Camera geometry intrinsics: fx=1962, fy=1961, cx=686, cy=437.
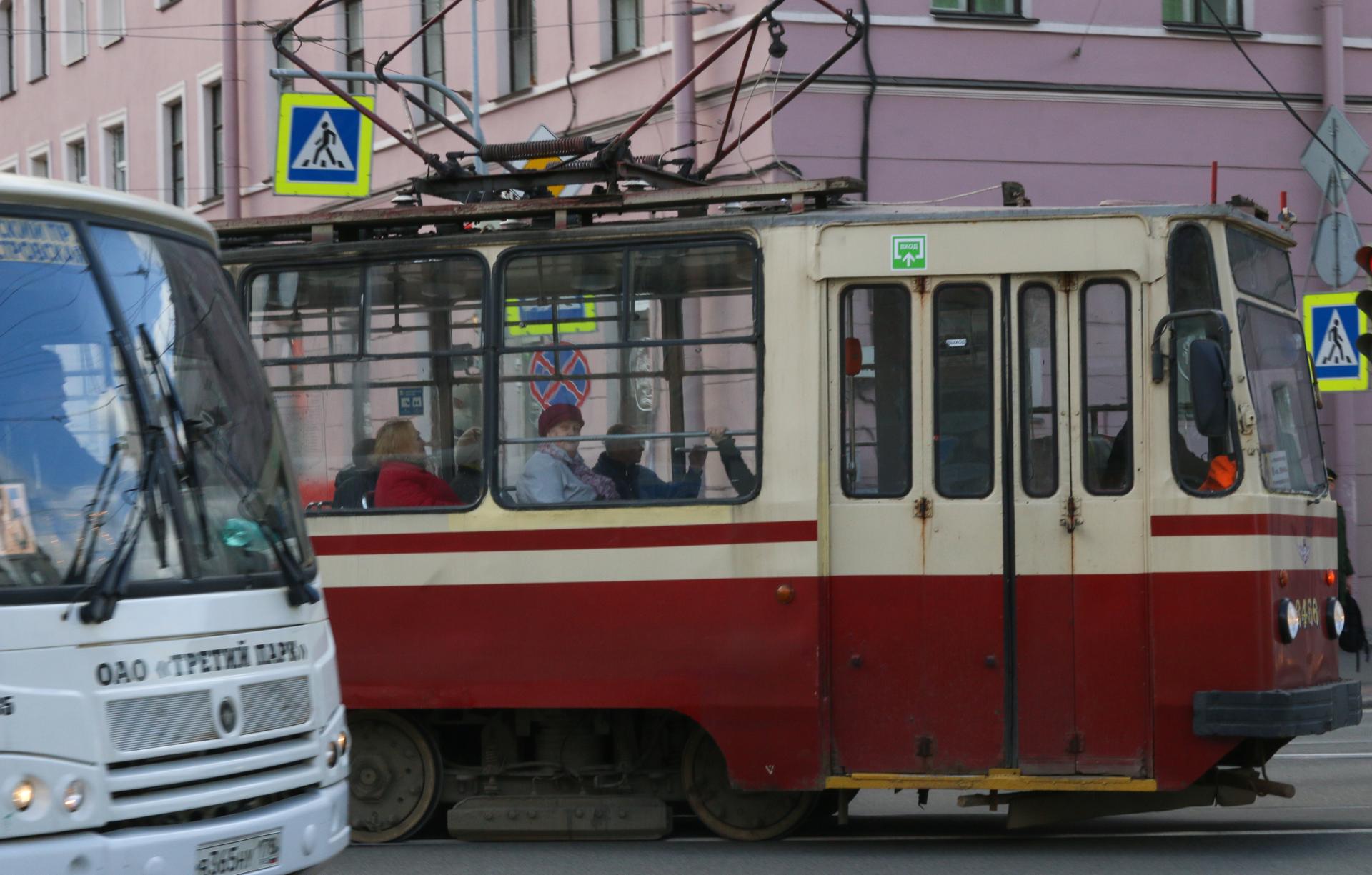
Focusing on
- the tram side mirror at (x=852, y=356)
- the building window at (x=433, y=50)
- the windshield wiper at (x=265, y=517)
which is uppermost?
the building window at (x=433, y=50)

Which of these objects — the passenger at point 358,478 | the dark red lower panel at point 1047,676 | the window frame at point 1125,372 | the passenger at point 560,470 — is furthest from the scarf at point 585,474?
the window frame at point 1125,372

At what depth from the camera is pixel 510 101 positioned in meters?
22.4

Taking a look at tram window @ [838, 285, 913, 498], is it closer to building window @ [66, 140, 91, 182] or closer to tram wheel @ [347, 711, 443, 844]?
tram wheel @ [347, 711, 443, 844]

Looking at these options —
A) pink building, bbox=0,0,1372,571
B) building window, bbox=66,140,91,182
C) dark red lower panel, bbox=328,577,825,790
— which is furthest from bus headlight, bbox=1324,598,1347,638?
building window, bbox=66,140,91,182

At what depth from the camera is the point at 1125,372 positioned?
850 cm

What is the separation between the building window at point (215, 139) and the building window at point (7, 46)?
891 cm

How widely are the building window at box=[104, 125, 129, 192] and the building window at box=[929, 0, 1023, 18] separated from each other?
60.3ft

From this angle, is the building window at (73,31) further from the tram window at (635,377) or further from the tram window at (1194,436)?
the tram window at (1194,436)

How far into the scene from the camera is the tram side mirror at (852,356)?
28.6ft

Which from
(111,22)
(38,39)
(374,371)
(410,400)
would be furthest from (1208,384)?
(38,39)

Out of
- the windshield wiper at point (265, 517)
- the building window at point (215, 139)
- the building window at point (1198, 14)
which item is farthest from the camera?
the building window at point (215, 139)

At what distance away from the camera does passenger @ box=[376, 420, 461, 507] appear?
29.9 ft

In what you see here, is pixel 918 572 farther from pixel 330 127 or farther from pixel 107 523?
pixel 330 127

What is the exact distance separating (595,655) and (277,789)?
3000 mm
